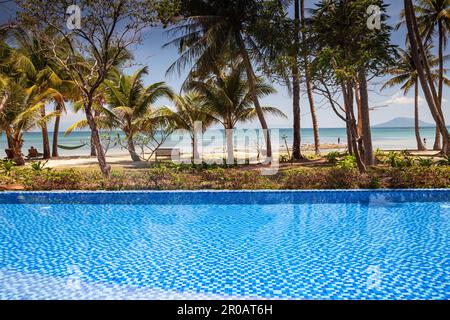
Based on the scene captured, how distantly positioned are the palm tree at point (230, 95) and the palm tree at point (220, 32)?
1245 mm

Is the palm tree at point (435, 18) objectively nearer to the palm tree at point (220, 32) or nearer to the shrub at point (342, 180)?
the palm tree at point (220, 32)

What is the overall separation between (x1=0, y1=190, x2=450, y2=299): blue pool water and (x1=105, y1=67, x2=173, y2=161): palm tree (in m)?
7.90

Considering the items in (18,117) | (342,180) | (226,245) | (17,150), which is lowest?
(226,245)

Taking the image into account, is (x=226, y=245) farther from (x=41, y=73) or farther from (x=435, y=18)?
(x=435, y=18)

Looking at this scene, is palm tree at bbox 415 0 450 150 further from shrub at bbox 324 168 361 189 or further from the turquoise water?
the turquoise water

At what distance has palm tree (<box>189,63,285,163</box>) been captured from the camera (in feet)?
54.6

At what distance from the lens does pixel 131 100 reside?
17.8m

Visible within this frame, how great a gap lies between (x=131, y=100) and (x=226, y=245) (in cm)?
1322

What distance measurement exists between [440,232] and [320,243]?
2294mm

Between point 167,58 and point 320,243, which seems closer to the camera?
point 320,243

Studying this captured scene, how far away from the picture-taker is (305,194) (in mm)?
9523

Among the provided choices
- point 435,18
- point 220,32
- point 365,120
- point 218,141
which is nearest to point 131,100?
point 220,32
